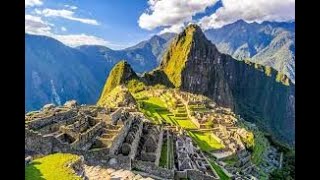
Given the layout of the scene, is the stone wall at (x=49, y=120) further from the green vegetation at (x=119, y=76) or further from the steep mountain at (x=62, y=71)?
the green vegetation at (x=119, y=76)

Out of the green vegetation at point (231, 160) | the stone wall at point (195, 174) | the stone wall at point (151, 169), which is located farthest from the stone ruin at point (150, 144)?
the green vegetation at point (231, 160)

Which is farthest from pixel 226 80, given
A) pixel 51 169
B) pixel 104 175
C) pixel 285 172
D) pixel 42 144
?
pixel 51 169

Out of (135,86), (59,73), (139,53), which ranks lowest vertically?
(135,86)

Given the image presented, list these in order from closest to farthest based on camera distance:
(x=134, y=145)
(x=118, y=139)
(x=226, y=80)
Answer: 1. (x=118, y=139)
2. (x=134, y=145)
3. (x=226, y=80)

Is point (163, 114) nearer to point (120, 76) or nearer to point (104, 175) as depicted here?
point (104, 175)

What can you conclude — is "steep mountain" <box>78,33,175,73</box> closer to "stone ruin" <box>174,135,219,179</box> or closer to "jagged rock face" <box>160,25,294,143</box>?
"jagged rock face" <box>160,25,294,143</box>

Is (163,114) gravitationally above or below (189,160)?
above
